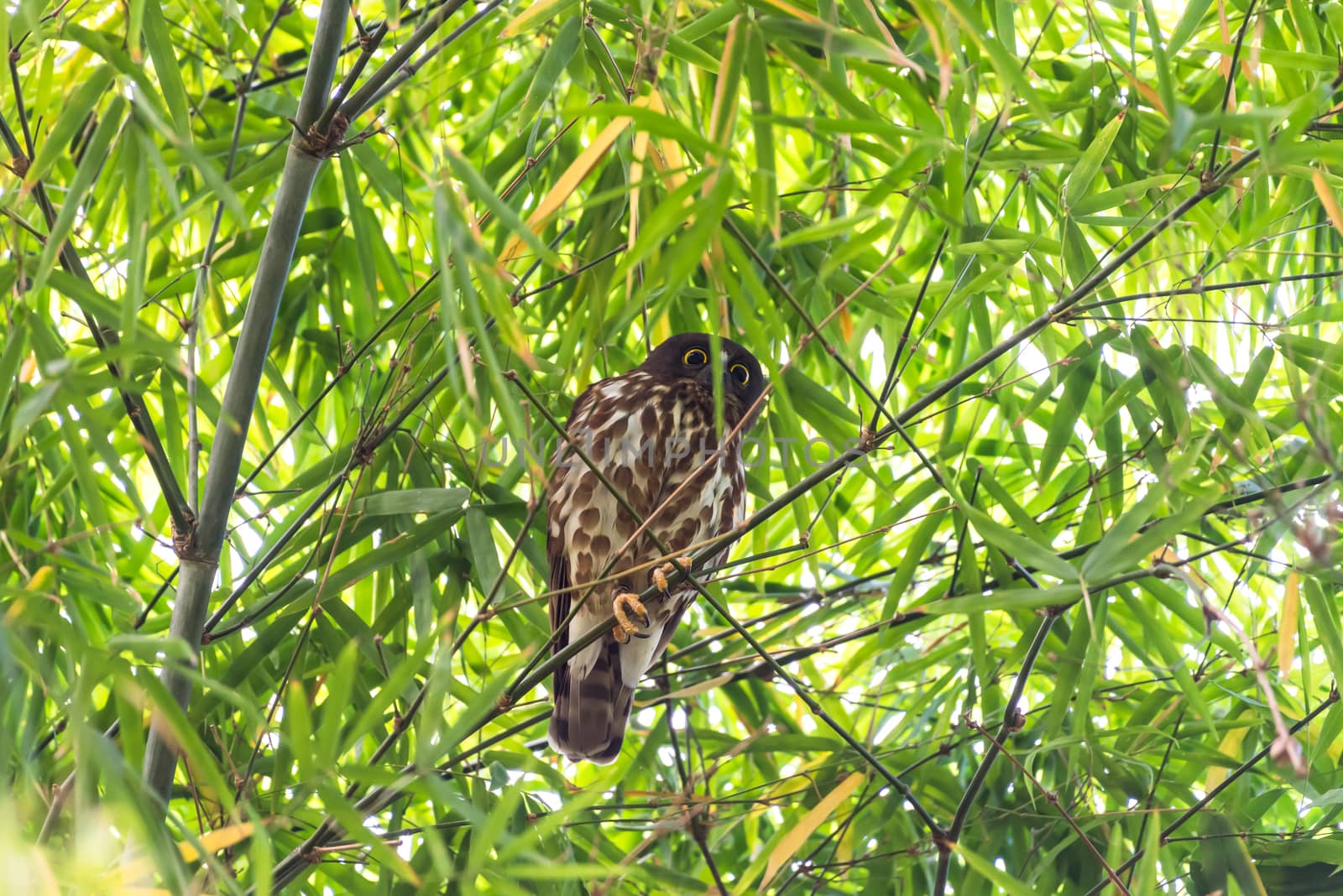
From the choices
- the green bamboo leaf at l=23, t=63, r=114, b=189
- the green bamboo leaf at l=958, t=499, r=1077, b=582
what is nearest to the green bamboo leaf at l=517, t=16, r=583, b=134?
the green bamboo leaf at l=23, t=63, r=114, b=189

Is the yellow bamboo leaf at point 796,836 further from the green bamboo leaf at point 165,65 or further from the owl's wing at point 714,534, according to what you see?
the green bamboo leaf at point 165,65

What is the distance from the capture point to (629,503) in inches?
91.7

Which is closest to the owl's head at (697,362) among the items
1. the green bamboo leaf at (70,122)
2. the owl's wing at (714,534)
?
the owl's wing at (714,534)

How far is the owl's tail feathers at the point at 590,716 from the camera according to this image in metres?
2.49

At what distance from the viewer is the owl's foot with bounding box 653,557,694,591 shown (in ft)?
5.27

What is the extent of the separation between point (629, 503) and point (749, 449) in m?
0.47

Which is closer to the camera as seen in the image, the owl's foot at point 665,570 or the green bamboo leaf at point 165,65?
the green bamboo leaf at point 165,65

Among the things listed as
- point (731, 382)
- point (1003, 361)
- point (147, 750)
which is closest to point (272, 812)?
point (147, 750)

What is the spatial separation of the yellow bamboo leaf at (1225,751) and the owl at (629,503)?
3.04ft

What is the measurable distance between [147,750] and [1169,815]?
1.55 m

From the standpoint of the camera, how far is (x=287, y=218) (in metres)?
1.53

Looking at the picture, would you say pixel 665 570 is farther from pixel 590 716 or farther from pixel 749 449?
pixel 749 449

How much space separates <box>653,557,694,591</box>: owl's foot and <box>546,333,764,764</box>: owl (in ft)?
0.36

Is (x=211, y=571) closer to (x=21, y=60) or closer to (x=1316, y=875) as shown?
(x=21, y=60)
